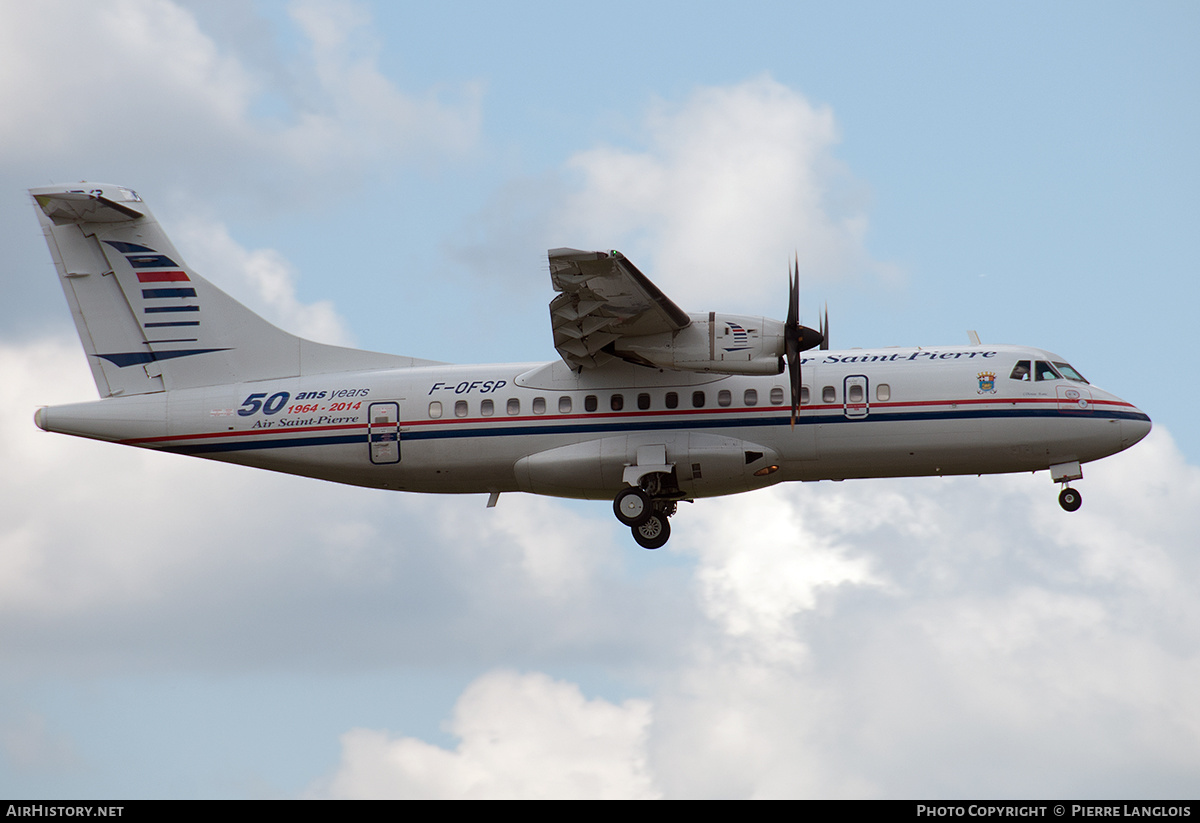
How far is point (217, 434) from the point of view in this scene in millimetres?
26344

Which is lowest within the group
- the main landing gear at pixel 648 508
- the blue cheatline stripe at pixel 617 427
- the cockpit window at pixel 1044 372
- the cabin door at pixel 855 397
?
the main landing gear at pixel 648 508

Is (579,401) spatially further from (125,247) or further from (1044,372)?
(125,247)

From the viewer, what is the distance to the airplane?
24.6 metres

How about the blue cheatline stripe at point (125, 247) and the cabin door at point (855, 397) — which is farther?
the blue cheatline stripe at point (125, 247)

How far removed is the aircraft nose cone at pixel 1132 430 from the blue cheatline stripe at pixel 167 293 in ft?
62.5

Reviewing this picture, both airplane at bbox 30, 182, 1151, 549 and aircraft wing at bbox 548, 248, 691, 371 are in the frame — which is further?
airplane at bbox 30, 182, 1151, 549

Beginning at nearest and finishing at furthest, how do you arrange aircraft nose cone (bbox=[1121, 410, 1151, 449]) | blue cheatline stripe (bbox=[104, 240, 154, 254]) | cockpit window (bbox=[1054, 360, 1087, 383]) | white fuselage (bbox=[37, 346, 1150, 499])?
white fuselage (bbox=[37, 346, 1150, 499]) < aircraft nose cone (bbox=[1121, 410, 1151, 449]) < cockpit window (bbox=[1054, 360, 1087, 383]) < blue cheatline stripe (bbox=[104, 240, 154, 254])

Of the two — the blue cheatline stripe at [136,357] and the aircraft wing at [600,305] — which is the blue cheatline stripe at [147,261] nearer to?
the blue cheatline stripe at [136,357]

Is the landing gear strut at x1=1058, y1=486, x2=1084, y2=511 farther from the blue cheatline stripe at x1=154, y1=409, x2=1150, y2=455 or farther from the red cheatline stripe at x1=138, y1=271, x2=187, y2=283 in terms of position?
the red cheatline stripe at x1=138, y1=271, x2=187, y2=283

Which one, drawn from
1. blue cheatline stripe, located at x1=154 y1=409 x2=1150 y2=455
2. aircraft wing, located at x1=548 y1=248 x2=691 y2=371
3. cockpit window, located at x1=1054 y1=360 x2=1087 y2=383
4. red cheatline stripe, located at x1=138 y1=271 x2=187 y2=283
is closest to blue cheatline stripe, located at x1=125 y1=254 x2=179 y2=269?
red cheatline stripe, located at x1=138 y1=271 x2=187 y2=283

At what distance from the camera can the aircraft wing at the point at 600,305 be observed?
878 inches

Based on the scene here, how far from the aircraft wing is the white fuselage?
1286 mm

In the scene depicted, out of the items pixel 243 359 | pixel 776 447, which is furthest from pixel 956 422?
pixel 243 359

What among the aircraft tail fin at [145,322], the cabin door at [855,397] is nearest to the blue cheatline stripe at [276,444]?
the aircraft tail fin at [145,322]
